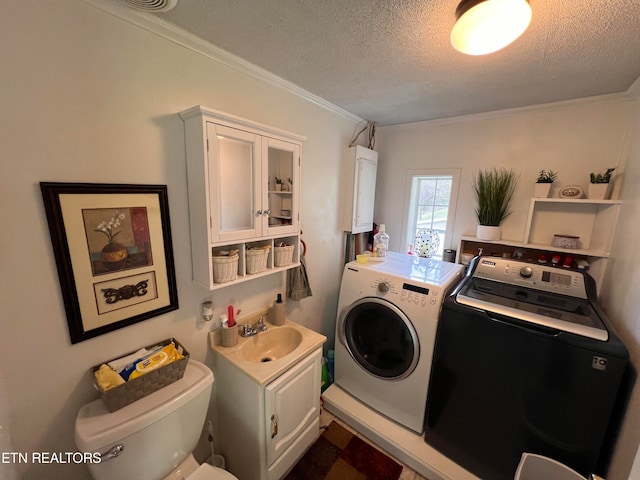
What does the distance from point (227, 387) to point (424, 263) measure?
1.59m

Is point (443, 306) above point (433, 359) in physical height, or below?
above

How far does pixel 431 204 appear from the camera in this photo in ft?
8.05

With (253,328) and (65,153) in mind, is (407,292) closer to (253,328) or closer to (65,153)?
(253,328)

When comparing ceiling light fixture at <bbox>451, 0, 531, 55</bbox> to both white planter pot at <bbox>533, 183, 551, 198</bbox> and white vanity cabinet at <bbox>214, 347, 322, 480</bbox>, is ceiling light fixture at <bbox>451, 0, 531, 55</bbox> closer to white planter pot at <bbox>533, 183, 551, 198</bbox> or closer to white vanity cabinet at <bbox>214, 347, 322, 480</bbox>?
white planter pot at <bbox>533, 183, 551, 198</bbox>

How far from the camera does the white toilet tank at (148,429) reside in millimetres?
890

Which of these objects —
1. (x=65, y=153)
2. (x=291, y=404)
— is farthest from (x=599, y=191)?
(x=65, y=153)

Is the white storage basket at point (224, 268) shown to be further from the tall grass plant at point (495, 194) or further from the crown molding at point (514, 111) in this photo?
the crown molding at point (514, 111)

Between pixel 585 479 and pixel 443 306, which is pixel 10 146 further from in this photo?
pixel 585 479

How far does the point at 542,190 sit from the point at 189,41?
7.84 ft

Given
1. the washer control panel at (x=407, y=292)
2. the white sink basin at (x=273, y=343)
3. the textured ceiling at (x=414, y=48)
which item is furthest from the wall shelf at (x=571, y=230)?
the white sink basin at (x=273, y=343)

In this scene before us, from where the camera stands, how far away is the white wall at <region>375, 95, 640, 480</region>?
47.6 inches

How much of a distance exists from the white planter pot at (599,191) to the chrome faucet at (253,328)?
92.3 inches

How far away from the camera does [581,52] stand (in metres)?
1.15

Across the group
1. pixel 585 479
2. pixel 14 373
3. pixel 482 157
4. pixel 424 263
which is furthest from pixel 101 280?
pixel 482 157
